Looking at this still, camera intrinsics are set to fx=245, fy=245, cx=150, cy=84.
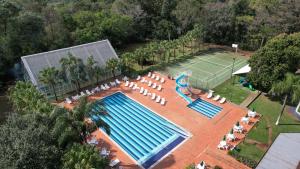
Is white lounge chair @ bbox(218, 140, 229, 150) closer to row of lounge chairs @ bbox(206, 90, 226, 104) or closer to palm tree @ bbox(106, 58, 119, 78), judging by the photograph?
row of lounge chairs @ bbox(206, 90, 226, 104)

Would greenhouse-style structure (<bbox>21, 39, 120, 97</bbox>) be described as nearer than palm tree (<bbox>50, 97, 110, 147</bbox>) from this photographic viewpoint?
No

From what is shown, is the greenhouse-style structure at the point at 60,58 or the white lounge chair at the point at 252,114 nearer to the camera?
the white lounge chair at the point at 252,114

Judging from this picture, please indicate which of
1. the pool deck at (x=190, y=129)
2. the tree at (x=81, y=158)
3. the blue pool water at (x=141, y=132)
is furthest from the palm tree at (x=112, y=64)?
the tree at (x=81, y=158)

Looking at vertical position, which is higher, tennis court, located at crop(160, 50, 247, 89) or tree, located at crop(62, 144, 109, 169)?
tree, located at crop(62, 144, 109, 169)

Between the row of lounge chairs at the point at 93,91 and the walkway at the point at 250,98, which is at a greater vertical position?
the row of lounge chairs at the point at 93,91

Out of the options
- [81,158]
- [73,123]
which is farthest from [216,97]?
[81,158]

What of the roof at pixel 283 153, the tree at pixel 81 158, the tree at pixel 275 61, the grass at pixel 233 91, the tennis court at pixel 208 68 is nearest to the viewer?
the tree at pixel 81 158

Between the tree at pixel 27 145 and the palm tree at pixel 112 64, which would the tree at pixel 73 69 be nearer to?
the palm tree at pixel 112 64

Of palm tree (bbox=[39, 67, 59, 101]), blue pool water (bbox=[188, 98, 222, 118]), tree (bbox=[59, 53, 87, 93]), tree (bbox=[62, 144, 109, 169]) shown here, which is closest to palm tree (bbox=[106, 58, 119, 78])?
tree (bbox=[59, 53, 87, 93])
